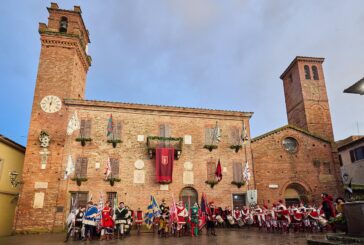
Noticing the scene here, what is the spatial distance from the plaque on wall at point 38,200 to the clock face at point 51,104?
21.2ft

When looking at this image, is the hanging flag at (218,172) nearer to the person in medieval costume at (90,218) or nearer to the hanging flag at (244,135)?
the hanging flag at (244,135)

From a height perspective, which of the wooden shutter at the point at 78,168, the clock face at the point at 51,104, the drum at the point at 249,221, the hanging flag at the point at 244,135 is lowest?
the drum at the point at 249,221

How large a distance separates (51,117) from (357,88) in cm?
2043

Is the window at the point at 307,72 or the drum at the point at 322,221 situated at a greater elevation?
the window at the point at 307,72

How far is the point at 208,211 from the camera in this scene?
1511 cm

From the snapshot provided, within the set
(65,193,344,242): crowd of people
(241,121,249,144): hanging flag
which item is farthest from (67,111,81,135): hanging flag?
(241,121,249,144): hanging flag

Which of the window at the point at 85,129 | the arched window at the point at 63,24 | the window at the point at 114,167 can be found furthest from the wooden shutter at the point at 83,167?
the arched window at the point at 63,24

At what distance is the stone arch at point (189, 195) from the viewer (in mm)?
21422

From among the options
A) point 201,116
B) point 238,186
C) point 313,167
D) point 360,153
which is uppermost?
point 201,116

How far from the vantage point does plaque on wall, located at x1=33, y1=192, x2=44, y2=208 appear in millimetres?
18891

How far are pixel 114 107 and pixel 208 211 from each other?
12.1 meters

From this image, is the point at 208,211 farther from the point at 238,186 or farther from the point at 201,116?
the point at 201,116

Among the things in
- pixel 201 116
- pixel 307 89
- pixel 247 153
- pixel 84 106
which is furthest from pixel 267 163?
pixel 84 106

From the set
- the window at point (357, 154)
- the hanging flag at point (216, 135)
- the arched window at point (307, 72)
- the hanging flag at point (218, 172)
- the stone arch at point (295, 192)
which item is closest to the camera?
the hanging flag at point (218, 172)
